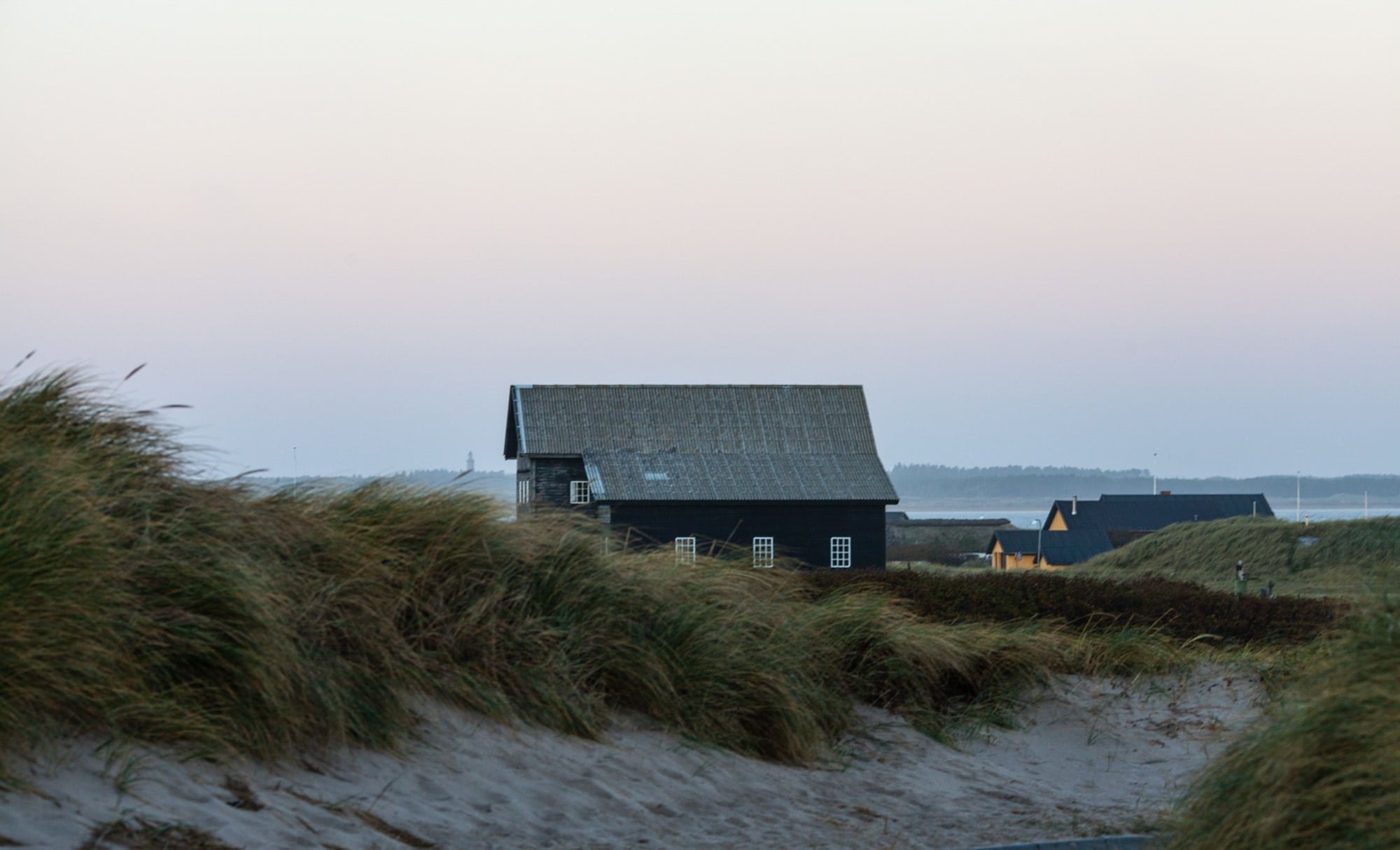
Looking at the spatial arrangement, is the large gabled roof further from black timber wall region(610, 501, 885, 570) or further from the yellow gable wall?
the yellow gable wall

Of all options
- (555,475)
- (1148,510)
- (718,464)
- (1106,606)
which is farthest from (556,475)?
(1148,510)

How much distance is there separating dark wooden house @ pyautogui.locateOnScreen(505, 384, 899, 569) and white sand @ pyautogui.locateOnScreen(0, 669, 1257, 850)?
64.7 ft

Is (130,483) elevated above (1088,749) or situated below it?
above

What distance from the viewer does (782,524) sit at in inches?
1184

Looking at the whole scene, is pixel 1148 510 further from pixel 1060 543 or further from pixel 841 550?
pixel 841 550

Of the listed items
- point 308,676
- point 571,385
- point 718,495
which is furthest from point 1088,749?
point 571,385

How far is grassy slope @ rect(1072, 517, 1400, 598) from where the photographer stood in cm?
2952

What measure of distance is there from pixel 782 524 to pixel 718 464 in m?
2.25

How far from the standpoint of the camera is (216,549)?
600 cm

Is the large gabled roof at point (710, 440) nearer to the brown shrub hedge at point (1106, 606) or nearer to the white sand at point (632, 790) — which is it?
the brown shrub hedge at point (1106, 606)

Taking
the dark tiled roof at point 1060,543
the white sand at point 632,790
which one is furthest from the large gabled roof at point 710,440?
the dark tiled roof at point 1060,543

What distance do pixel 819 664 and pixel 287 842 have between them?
4.62 meters

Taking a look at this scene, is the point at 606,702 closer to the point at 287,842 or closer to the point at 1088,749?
the point at 287,842

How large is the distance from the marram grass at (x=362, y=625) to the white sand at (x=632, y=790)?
0.66ft
